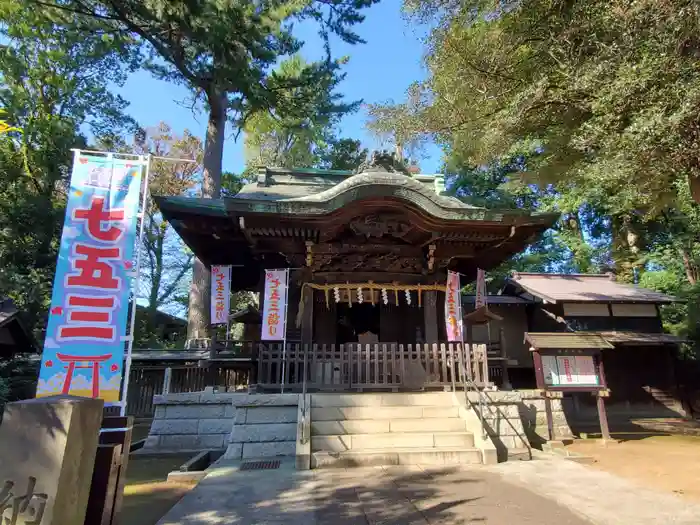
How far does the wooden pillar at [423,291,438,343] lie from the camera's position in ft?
32.9

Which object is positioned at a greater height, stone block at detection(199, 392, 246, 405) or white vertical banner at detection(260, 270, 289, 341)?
white vertical banner at detection(260, 270, 289, 341)

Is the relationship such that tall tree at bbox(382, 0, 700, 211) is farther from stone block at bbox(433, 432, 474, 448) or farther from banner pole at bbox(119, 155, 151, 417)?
banner pole at bbox(119, 155, 151, 417)

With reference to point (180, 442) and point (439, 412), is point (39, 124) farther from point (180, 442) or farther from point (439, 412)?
point (439, 412)

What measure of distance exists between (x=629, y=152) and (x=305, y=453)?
7.57 m

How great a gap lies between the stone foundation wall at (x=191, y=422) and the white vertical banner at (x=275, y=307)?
1.44 m

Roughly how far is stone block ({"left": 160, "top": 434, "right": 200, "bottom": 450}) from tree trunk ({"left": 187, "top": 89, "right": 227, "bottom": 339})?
279 inches

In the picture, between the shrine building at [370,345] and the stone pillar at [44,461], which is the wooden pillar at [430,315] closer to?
the shrine building at [370,345]

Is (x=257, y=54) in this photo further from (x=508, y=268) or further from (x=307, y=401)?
(x=508, y=268)

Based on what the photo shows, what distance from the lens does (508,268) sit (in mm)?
23031

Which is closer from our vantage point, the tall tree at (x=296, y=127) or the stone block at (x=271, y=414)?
the stone block at (x=271, y=414)

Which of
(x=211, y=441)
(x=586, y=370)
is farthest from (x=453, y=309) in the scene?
(x=211, y=441)

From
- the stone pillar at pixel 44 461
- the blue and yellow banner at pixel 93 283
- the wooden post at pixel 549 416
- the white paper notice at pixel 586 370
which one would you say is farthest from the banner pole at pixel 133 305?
the white paper notice at pixel 586 370

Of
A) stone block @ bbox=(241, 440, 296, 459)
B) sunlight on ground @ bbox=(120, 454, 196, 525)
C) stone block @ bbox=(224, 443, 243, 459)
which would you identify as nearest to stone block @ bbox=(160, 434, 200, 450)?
sunlight on ground @ bbox=(120, 454, 196, 525)

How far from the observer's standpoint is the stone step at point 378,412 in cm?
732
